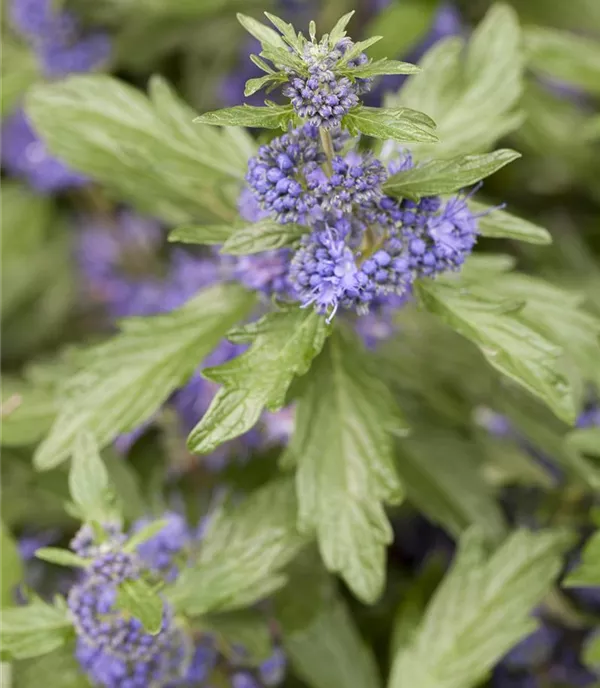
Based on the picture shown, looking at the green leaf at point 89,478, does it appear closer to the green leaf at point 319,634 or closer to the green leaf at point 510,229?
the green leaf at point 319,634

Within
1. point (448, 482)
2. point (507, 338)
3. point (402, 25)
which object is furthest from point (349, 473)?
point (402, 25)

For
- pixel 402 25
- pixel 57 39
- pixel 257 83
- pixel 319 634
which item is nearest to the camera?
pixel 257 83

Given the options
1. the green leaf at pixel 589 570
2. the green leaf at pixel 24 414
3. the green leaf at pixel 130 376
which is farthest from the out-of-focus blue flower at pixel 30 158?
the green leaf at pixel 589 570

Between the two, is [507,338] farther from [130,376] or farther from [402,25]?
[402,25]

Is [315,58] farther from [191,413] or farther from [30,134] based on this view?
[30,134]

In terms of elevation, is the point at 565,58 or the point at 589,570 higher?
the point at 565,58

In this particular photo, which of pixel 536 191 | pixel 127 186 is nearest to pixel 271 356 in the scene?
pixel 127 186
